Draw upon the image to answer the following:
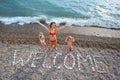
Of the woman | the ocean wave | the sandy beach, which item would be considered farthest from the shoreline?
the woman

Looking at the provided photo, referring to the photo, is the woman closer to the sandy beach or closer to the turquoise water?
the sandy beach

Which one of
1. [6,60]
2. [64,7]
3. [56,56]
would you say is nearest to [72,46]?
[56,56]

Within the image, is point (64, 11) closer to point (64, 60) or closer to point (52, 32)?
point (52, 32)

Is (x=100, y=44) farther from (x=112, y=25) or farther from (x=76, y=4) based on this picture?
(x=76, y=4)

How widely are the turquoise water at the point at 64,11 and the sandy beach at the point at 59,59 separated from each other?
315 cm

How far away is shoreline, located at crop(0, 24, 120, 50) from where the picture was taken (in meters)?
12.2

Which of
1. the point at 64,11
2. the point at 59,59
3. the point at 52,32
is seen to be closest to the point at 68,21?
the point at 64,11

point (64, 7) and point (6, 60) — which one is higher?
point (64, 7)

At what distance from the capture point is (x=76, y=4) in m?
20.8

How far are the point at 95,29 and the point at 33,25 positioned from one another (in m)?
4.31

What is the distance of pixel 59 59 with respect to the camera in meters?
10.5

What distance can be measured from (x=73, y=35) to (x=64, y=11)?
551 cm

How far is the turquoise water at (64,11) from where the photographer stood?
1662cm

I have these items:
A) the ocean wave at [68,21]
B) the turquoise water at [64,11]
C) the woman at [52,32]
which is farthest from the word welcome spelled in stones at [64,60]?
the turquoise water at [64,11]
